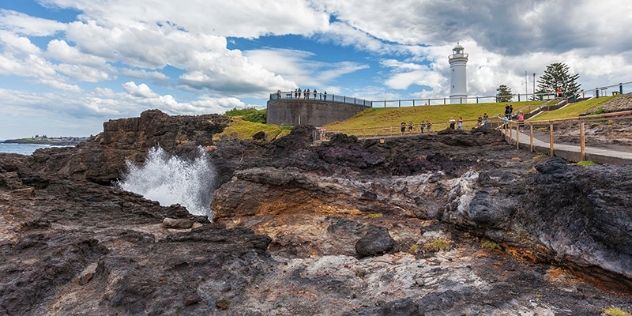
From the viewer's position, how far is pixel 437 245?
7.62 meters

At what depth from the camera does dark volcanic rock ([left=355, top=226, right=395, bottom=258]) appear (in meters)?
7.85

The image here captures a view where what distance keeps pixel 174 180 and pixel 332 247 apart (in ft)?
56.8

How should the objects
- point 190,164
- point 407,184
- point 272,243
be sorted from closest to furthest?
1. point 272,243
2. point 407,184
3. point 190,164

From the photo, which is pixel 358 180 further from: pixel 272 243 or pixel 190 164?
pixel 190 164

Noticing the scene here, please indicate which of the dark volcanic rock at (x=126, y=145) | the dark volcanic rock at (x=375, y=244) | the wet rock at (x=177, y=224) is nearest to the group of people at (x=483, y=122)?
the dark volcanic rock at (x=126, y=145)

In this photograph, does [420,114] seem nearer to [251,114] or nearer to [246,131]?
[246,131]

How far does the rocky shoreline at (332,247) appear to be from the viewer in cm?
523

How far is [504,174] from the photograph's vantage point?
871 cm

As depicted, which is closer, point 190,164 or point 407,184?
point 407,184

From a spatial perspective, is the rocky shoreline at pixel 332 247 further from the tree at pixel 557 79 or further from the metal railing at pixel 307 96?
the tree at pixel 557 79

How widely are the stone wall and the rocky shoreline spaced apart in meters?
32.9

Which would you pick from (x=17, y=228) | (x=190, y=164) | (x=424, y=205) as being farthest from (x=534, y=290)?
(x=190, y=164)

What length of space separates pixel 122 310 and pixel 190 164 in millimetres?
20083

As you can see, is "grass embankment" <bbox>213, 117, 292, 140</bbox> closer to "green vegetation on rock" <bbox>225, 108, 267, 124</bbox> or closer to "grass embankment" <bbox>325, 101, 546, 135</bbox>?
"grass embankment" <bbox>325, 101, 546, 135</bbox>
